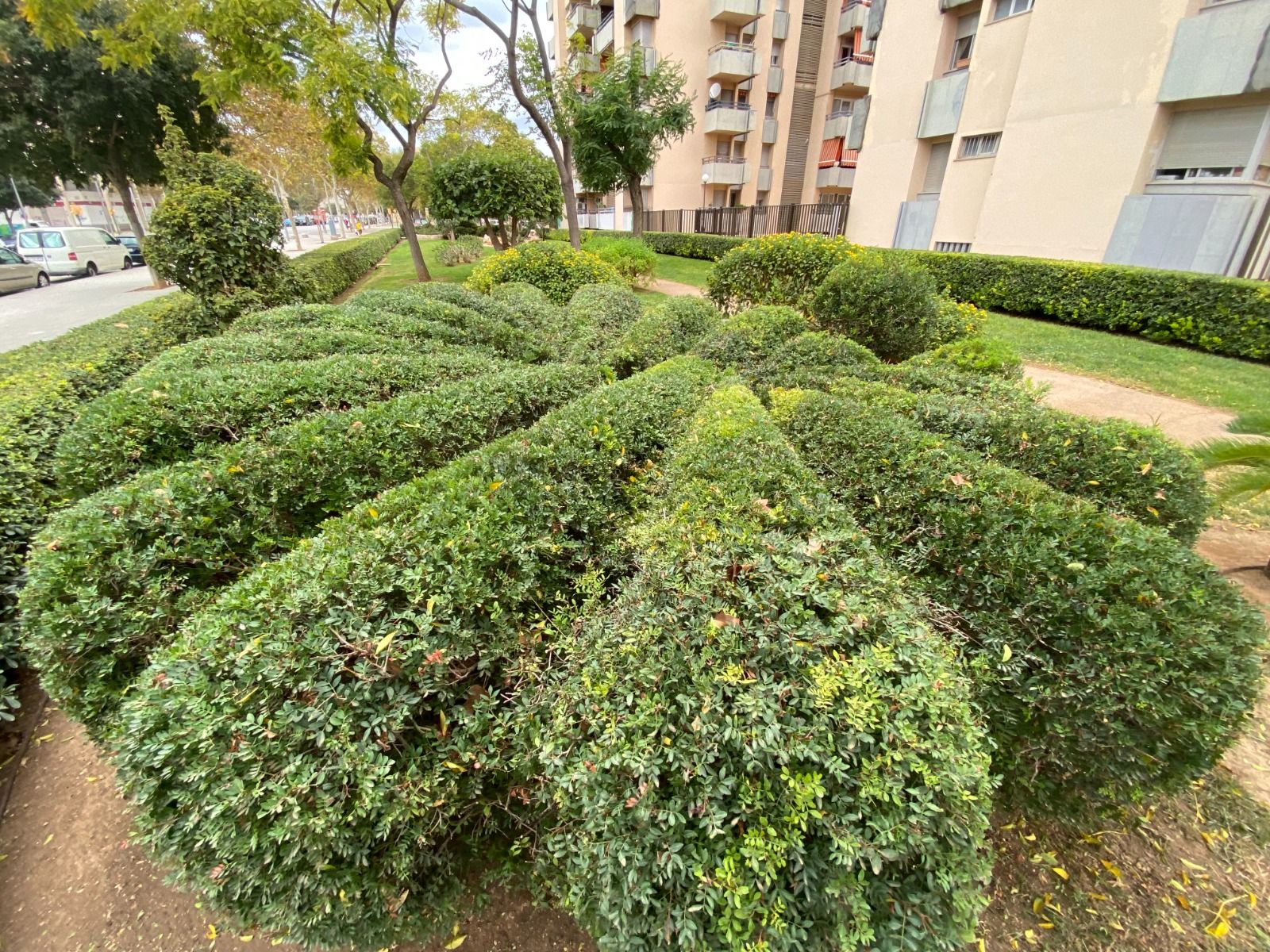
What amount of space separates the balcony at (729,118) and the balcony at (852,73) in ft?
15.7

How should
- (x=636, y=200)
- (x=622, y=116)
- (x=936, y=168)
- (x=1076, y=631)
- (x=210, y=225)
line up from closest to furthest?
1. (x=1076, y=631)
2. (x=210, y=225)
3. (x=936, y=168)
4. (x=622, y=116)
5. (x=636, y=200)

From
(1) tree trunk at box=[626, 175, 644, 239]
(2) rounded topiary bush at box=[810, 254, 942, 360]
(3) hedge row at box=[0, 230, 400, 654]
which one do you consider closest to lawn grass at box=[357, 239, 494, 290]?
(3) hedge row at box=[0, 230, 400, 654]

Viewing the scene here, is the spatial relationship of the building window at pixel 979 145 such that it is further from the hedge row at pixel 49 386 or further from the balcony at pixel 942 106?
the hedge row at pixel 49 386

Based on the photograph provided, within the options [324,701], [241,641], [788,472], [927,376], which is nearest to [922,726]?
[788,472]

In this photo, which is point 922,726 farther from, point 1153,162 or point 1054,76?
point 1054,76

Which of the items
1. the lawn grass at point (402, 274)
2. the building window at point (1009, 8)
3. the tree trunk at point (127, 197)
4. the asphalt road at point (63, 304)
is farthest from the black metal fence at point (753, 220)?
the tree trunk at point (127, 197)

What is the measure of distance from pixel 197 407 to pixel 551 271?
823cm

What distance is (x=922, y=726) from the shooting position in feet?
5.12

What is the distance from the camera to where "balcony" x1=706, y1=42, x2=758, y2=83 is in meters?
23.3

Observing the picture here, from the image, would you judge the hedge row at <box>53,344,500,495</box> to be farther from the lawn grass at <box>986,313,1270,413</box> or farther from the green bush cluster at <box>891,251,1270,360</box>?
the lawn grass at <box>986,313,1270,413</box>

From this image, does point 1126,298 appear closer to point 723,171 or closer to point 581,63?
point 581,63

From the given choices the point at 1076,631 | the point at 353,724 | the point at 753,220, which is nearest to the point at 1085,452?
the point at 1076,631

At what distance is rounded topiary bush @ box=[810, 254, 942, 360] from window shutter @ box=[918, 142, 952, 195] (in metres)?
12.1

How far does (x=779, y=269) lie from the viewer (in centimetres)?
786
